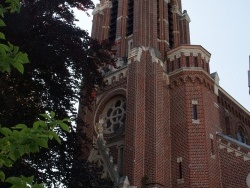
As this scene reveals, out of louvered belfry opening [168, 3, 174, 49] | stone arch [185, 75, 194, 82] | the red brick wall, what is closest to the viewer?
the red brick wall

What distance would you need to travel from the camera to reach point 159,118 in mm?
20406

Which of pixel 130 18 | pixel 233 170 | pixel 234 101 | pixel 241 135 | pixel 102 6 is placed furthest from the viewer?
pixel 102 6

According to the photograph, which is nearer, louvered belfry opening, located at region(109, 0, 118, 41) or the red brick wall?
the red brick wall

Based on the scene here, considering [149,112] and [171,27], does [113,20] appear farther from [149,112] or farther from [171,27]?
[149,112]

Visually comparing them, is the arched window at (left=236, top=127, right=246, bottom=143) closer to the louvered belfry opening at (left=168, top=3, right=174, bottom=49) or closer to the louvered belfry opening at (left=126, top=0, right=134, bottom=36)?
the louvered belfry opening at (left=168, top=3, right=174, bottom=49)

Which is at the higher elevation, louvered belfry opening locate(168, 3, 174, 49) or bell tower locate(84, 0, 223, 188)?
louvered belfry opening locate(168, 3, 174, 49)

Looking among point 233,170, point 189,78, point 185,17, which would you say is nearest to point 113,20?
point 185,17

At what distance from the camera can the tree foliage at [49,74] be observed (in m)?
10.5

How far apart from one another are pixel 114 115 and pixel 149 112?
3424mm

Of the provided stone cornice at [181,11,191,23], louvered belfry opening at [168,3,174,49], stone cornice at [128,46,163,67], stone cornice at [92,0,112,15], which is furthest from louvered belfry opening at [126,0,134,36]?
stone cornice at [128,46,163,67]

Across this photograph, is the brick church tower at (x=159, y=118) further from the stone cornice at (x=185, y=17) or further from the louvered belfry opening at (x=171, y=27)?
the stone cornice at (x=185, y=17)

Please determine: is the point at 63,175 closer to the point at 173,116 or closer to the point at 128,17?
the point at 173,116

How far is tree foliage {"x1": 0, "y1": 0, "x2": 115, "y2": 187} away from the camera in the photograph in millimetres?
10516

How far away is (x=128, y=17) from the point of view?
28.7 metres
